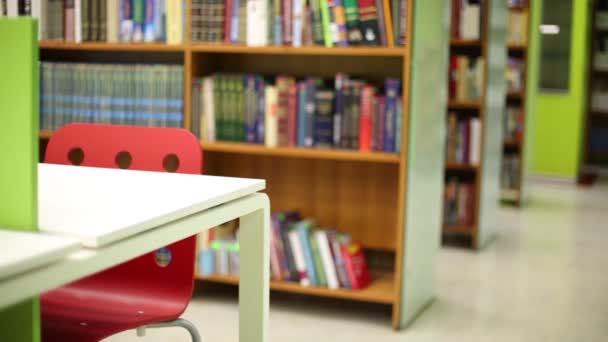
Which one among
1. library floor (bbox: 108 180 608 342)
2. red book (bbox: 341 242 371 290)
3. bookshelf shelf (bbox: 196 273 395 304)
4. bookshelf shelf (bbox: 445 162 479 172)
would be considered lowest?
library floor (bbox: 108 180 608 342)

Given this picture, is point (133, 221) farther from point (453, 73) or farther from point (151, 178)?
point (453, 73)

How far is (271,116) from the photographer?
337 cm

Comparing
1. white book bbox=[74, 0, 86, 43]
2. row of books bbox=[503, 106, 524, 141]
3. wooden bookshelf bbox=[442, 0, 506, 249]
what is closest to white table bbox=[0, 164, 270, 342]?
white book bbox=[74, 0, 86, 43]

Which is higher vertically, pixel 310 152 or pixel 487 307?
pixel 310 152

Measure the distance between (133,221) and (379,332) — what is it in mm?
2083

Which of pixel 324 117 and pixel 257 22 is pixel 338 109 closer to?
pixel 324 117

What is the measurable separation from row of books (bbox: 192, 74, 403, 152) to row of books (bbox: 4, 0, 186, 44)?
275 millimetres

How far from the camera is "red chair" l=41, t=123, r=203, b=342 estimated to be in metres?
1.71

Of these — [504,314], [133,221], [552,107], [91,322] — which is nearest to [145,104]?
[504,314]

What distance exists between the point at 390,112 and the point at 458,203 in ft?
5.80

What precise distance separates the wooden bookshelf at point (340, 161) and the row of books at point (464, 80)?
4.24ft

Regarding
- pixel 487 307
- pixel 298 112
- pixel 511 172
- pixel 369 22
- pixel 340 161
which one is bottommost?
pixel 487 307

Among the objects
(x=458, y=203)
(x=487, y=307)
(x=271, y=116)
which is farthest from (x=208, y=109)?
(x=458, y=203)

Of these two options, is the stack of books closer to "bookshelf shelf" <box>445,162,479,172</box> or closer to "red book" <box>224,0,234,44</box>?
"red book" <box>224,0,234,44</box>
